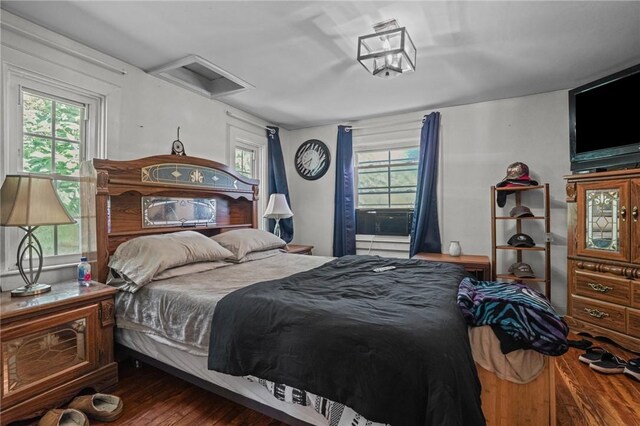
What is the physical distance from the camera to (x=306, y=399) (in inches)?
57.1

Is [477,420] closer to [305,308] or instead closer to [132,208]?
[305,308]

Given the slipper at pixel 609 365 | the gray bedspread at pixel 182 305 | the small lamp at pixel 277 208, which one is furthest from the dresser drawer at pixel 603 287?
the small lamp at pixel 277 208

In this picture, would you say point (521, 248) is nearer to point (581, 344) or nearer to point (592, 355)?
point (581, 344)

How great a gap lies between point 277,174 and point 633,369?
3922mm

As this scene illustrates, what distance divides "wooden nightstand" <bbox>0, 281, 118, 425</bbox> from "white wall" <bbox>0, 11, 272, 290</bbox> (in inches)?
22.1

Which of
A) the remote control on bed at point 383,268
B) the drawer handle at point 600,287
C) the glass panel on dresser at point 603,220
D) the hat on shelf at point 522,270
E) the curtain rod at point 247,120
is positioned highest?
the curtain rod at point 247,120

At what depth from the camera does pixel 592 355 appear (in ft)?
7.89

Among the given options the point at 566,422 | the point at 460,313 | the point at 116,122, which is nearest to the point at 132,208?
the point at 116,122

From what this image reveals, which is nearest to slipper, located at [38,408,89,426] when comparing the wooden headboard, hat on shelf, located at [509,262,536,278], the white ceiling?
the wooden headboard

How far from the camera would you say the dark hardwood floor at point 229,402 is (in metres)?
1.72

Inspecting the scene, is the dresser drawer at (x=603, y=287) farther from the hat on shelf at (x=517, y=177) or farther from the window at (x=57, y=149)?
the window at (x=57, y=149)

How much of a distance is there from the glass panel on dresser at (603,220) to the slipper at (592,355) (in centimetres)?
86

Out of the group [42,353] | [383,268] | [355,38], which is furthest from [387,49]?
[42,353]

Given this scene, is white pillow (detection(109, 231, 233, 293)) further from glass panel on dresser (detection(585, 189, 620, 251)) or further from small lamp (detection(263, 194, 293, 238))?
glass panel on dresser (detection(585, 189, 620, 251))
